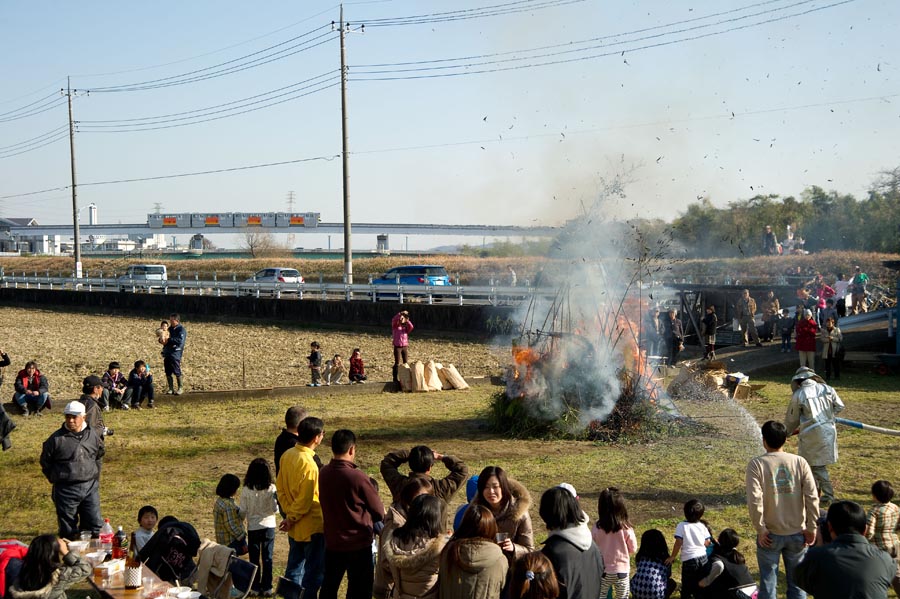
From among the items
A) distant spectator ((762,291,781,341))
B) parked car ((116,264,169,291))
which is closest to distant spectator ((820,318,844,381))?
distant spectator ((762,291,781,341))

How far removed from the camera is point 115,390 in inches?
681

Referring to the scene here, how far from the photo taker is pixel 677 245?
45.9m

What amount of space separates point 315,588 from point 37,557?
2.03 meters

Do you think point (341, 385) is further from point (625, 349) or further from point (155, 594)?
point (155, 594)

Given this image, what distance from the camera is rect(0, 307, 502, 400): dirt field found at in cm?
2219

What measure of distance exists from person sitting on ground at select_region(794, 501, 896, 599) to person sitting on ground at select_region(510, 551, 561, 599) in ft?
4.98

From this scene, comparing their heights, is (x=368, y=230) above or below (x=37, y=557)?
above

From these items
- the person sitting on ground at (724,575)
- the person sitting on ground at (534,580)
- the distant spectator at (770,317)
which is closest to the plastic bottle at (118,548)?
the person sitting on ground at (534,580)

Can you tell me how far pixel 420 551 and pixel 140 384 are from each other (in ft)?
44.5

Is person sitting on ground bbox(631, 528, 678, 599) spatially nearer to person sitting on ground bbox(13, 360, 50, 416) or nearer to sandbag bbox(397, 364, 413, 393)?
sandbag bbox(397, 364, 413, 393)

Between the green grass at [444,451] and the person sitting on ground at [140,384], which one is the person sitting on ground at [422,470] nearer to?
the green grass at [444,451]

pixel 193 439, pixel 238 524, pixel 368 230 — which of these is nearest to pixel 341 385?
pixel 193 439

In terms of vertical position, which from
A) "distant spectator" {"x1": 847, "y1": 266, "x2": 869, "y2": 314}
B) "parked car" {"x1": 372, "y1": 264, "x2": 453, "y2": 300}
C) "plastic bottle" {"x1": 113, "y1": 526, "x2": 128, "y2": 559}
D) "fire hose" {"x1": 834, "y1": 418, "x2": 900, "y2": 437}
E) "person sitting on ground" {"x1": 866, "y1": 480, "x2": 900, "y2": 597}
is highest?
"parked car" {"x1": 372, "y1": 264, "x2": 453, "y2": 300}

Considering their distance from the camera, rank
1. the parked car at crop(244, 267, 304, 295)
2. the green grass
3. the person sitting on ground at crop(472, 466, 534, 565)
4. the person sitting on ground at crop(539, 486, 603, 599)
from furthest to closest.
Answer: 1. the parked car at crop(244, 267, 304, 295)
2. the green grass
3. the person sitting on ground at crop(472, 466, 534, 565)
4. the person sitting on ground at crop(539, 486, 603, 599)
